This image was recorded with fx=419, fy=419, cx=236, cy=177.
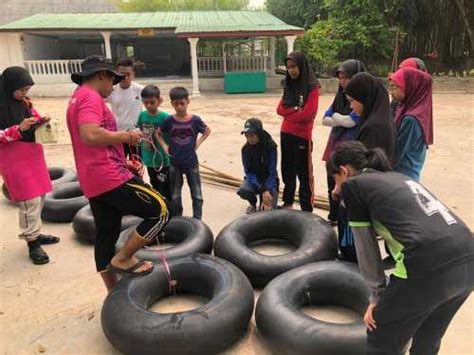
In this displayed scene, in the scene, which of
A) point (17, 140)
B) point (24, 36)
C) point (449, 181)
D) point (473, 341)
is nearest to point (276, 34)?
point (24, 36)

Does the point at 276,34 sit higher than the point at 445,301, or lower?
higher

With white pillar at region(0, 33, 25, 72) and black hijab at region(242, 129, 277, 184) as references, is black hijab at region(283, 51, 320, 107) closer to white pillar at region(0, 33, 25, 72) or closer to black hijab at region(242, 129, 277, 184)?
black hijab at region(242, 129, 277, 184)

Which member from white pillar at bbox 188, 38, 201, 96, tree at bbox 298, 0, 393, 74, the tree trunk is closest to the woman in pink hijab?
white pillar at bbox 188, 38, 201, 96

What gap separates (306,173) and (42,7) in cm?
3792

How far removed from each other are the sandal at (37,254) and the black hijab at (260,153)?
228 cm

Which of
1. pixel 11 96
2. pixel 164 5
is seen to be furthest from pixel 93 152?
pixel 164 5

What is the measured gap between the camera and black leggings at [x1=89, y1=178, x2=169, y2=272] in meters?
2.78

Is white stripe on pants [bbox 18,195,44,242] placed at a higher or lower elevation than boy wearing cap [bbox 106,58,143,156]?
lower

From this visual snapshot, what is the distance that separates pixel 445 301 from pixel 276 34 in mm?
17429

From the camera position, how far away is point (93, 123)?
2564 mm

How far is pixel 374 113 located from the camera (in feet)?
10.2

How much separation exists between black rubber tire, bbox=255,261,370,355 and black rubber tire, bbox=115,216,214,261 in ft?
3.04

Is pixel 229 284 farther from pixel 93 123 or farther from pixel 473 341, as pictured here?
pixel 473 341

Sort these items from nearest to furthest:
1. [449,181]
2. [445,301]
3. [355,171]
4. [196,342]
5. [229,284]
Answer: [445,301], [355,171], [196,342], [229,284], [449,181]
